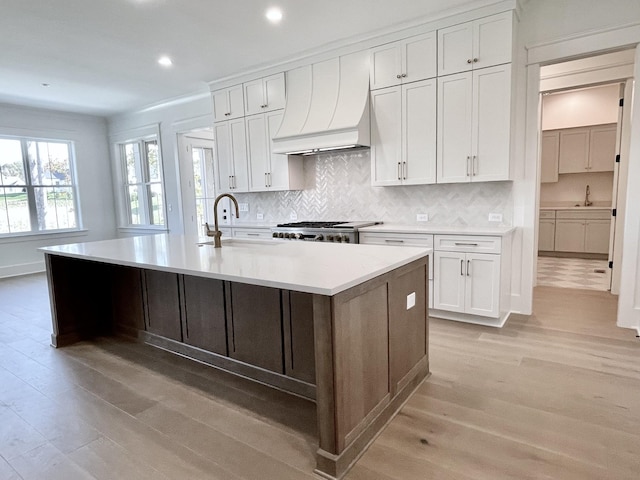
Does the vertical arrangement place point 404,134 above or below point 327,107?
below

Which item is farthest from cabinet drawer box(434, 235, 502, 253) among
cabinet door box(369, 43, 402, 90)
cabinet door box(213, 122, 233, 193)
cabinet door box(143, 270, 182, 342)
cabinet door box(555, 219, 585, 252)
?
cabinet door box(555, 219, 585, 252)

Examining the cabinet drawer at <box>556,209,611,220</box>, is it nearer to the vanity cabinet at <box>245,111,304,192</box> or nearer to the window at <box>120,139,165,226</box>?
the vanity cabinet at <box>245,111,304,192</box>

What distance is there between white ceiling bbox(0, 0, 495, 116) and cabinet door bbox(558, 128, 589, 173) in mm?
4669

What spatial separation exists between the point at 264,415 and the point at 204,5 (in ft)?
10.5

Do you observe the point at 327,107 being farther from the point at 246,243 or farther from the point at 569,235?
the point at 569,235

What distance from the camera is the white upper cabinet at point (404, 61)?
3.62m

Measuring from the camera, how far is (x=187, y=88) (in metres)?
5.64

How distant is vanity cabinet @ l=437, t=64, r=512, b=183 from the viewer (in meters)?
3.33

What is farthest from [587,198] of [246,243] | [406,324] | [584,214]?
[246,243]

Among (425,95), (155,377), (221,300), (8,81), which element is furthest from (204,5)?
(8,81)

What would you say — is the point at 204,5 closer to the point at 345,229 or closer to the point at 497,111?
the point at 345,229

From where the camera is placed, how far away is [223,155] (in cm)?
533

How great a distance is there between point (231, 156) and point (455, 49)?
306 centimetres

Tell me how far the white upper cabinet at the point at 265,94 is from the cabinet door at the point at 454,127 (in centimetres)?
194
